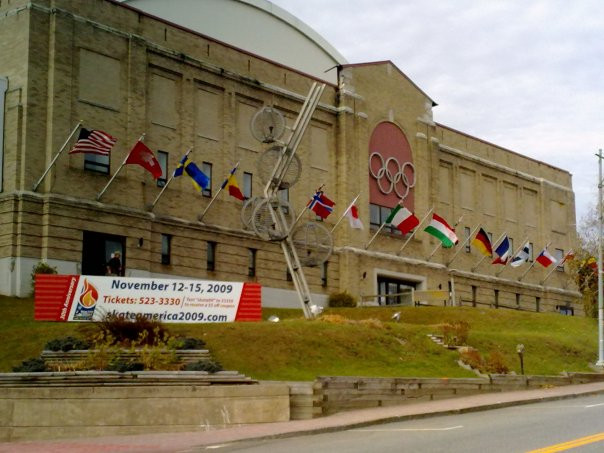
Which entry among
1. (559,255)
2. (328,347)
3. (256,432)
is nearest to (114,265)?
(328,347)

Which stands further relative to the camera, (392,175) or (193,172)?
(392,175)

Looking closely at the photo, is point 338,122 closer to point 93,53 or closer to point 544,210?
point 93,53

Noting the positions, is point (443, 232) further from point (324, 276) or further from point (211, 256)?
point (211, 256)

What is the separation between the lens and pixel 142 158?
43688 mm

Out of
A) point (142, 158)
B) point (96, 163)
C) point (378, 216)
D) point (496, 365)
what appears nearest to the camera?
point (496, 365)

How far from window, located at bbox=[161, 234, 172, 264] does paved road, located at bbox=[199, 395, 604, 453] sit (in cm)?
2500

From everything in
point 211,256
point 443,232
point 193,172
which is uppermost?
point 193,172

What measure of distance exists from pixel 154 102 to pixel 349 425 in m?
29.1

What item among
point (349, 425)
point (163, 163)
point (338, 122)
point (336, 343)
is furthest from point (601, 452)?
point (338, 122)

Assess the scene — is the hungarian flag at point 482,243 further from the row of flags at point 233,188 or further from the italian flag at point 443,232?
the italian flag at point 443,232

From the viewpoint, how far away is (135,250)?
4725 cm

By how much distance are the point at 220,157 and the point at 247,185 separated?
102 inches

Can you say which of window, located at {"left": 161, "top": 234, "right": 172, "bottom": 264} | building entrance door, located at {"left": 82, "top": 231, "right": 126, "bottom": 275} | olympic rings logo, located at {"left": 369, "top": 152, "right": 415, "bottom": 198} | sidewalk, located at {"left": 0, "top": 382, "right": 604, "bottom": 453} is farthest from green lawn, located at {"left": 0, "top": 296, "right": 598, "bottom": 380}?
olympic rings logo, located at {"left": 369, "top": 152, "right": 415, "bottom": 198}

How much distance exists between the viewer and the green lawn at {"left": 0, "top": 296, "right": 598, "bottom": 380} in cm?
3109
